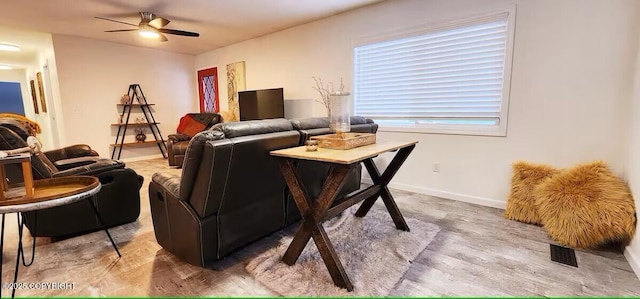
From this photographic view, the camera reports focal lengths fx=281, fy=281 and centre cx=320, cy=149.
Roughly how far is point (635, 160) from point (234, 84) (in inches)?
227

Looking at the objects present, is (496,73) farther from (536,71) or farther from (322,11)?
(322,11)

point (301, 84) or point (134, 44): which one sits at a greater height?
point (134, 44)

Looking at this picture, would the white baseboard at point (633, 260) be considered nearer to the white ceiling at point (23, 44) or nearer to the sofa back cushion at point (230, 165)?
the sofa back cushion at point (230, 165)

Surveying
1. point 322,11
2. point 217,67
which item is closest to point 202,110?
point 217,67

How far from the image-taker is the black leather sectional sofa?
1578 millimetres

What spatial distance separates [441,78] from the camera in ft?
10.5

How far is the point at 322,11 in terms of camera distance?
3.84m

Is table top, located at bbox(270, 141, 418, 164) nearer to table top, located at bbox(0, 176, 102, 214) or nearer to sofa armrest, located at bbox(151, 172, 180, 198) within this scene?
sofa armrest, located at bbox(151, 172, 180, 198)

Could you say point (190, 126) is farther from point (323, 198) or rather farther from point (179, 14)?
point (323, 198)

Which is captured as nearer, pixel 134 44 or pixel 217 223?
pixel 217 223

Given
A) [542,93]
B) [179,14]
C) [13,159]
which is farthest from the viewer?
[179,14]

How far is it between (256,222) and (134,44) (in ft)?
18.3

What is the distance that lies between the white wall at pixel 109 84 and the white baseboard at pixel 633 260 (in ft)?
24.0

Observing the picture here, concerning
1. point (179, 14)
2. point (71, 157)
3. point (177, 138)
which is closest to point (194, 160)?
point (71, 157)
